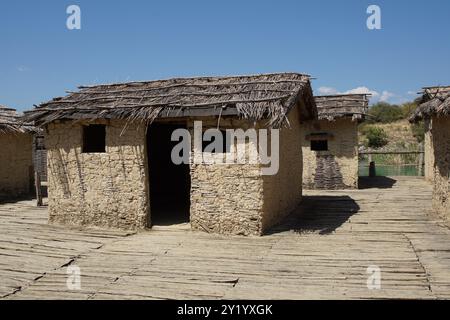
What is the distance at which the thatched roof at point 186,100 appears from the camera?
8.46m

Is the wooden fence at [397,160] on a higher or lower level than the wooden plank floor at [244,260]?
higher

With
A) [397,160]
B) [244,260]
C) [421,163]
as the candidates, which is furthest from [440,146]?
[397,160]

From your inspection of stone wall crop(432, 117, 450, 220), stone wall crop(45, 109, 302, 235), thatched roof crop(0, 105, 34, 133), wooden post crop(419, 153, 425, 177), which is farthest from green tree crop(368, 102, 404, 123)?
→ stone wall crop(45, 109, 302, 235)

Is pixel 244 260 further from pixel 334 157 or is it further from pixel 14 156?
pixel 14 156

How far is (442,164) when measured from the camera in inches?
375

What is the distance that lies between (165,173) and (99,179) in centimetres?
418

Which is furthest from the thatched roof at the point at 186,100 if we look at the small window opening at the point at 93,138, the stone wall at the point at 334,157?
the stone wall at the point at 334,157

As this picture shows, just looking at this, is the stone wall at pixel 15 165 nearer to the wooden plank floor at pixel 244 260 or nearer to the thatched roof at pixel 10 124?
the thatched roof at pixel 10 124

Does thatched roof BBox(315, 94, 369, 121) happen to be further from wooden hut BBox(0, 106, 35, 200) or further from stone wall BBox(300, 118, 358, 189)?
wooden hut BBox(0, 106, 35, 200)

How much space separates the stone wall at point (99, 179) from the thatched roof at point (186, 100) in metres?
0.36

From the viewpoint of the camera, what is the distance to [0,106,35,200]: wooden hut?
15023 mm
